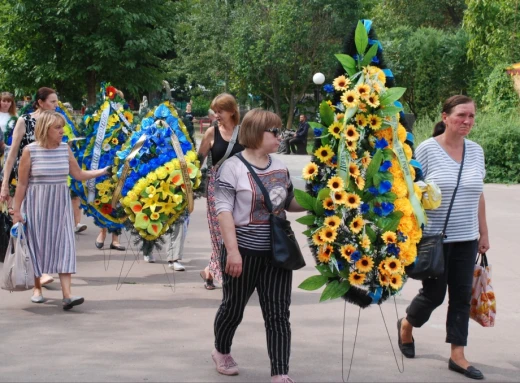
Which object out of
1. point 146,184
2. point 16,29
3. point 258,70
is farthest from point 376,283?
point 258,70

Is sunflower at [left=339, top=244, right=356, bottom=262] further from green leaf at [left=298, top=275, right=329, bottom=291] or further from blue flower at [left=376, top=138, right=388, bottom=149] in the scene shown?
blue flower at [left=376, top=138, right=388, bottom=149]

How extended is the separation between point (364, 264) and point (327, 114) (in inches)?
36.7

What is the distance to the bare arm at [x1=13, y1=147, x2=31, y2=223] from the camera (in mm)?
7391

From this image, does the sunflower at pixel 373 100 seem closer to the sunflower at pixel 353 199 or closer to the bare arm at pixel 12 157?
the sunflower at pixel 353 199

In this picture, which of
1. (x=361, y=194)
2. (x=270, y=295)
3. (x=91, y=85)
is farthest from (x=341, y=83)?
(x=91, y=85)

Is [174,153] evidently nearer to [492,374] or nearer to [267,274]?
[267,274]

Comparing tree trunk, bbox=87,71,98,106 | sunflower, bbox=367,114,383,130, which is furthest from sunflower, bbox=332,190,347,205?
tree trunk, bbox=87,71,98,106

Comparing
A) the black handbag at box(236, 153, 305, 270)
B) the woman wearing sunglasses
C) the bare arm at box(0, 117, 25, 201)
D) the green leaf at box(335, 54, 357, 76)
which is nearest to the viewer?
the black handbag at box(236, 153, 305, 270)

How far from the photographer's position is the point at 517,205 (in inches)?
618

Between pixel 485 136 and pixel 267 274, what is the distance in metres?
15.7

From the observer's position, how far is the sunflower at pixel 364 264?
17.4 ft

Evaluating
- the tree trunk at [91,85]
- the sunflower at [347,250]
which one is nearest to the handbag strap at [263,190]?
the sunflower at [347,250]

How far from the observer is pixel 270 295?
5301mm

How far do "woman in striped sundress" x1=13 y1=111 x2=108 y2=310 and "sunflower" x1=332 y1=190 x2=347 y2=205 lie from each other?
9.82ft
